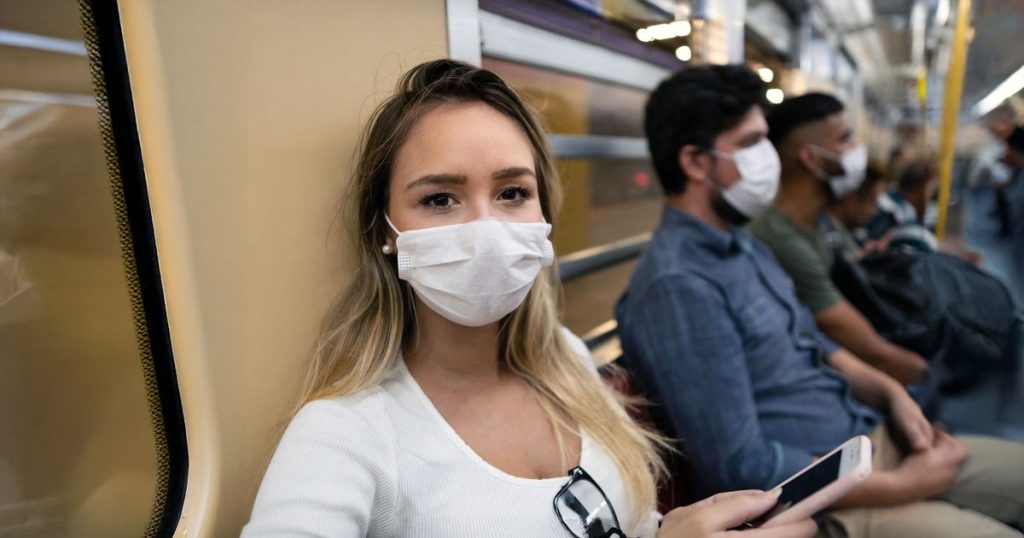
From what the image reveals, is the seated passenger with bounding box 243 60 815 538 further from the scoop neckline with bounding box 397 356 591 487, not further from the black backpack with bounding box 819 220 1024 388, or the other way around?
the black backpack with bounding box 819 220 1024 388

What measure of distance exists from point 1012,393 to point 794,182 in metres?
1.31

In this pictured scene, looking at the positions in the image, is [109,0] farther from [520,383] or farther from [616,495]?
[616,495]

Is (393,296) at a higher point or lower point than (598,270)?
higher

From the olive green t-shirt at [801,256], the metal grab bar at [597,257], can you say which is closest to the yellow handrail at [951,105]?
the olive green t-shirt at [801,256]

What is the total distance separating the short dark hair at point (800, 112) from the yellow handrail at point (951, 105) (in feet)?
1.38

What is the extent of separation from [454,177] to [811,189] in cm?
221

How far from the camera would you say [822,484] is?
822 millimetres

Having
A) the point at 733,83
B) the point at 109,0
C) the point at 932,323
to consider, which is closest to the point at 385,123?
Result: the point at 109,0

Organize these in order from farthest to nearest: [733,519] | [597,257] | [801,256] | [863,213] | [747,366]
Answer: [863,213]
[801,256]
[597,257]
[747,366]
[733,519]

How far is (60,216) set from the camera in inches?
29.3

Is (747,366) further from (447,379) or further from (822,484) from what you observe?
(447,379)

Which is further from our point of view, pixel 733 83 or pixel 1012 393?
pixel 733 83

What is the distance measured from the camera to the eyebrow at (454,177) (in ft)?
3.26

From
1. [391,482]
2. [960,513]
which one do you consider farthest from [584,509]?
[960,513]
